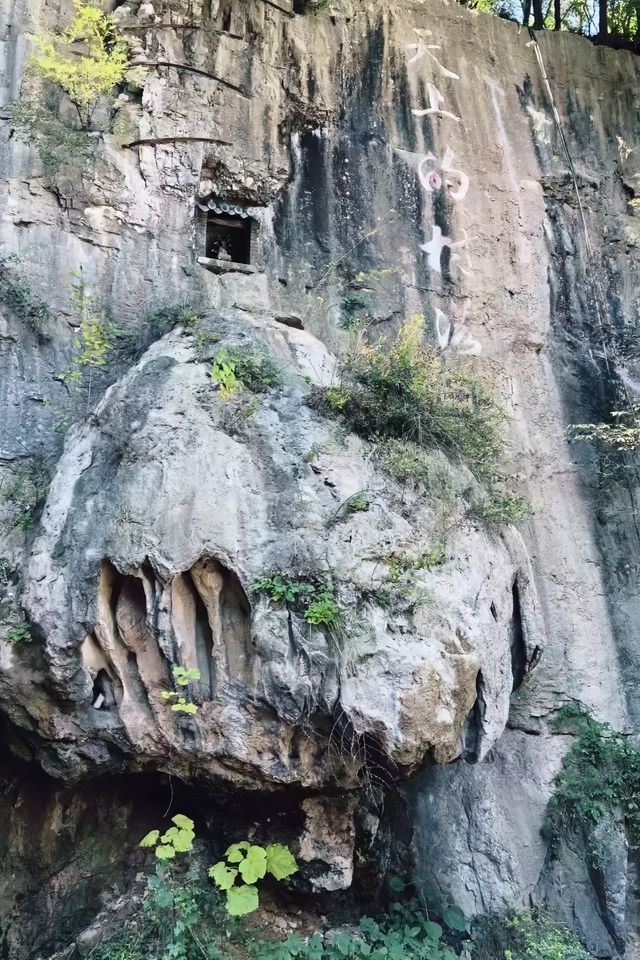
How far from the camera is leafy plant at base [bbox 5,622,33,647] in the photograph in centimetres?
508

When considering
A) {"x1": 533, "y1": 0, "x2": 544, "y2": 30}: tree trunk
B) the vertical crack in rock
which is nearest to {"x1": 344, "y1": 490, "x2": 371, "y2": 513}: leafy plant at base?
the vertical crack in rock

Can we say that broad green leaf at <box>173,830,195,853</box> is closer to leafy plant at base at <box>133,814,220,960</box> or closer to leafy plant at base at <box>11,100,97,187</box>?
leafy plant at base at <box>133,814,220,960</box>

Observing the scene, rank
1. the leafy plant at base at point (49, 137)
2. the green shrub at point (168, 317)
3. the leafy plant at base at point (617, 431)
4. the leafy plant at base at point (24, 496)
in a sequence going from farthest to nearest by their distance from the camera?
1. the leafy plant at base at point (617, 431)
2. the leafy plant at base at point (49, 137)
3. the green shrub at point (168, 317)
4. the leafy plant at base at point (24, 496)

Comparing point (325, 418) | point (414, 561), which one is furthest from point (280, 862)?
point (325, 418)

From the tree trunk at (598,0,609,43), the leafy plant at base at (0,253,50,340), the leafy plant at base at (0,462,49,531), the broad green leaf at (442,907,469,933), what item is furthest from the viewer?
the tree trunk at (598,0,609,43)

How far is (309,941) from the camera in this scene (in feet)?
17.0

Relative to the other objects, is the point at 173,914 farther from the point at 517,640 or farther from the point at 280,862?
the point at 517,640

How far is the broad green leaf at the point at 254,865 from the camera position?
197 inches

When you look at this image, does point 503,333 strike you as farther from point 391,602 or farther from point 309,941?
point 309,941

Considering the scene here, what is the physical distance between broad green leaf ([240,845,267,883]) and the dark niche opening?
5.43 m

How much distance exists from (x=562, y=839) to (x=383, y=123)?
7571mm

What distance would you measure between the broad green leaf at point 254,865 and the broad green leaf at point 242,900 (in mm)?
69

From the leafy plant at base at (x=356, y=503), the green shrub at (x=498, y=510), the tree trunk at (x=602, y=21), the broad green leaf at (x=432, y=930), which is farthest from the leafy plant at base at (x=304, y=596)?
the tree trunk at (x=602, y=21)

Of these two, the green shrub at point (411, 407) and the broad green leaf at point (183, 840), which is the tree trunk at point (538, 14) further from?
the broad green leaf at point (183, 840)
